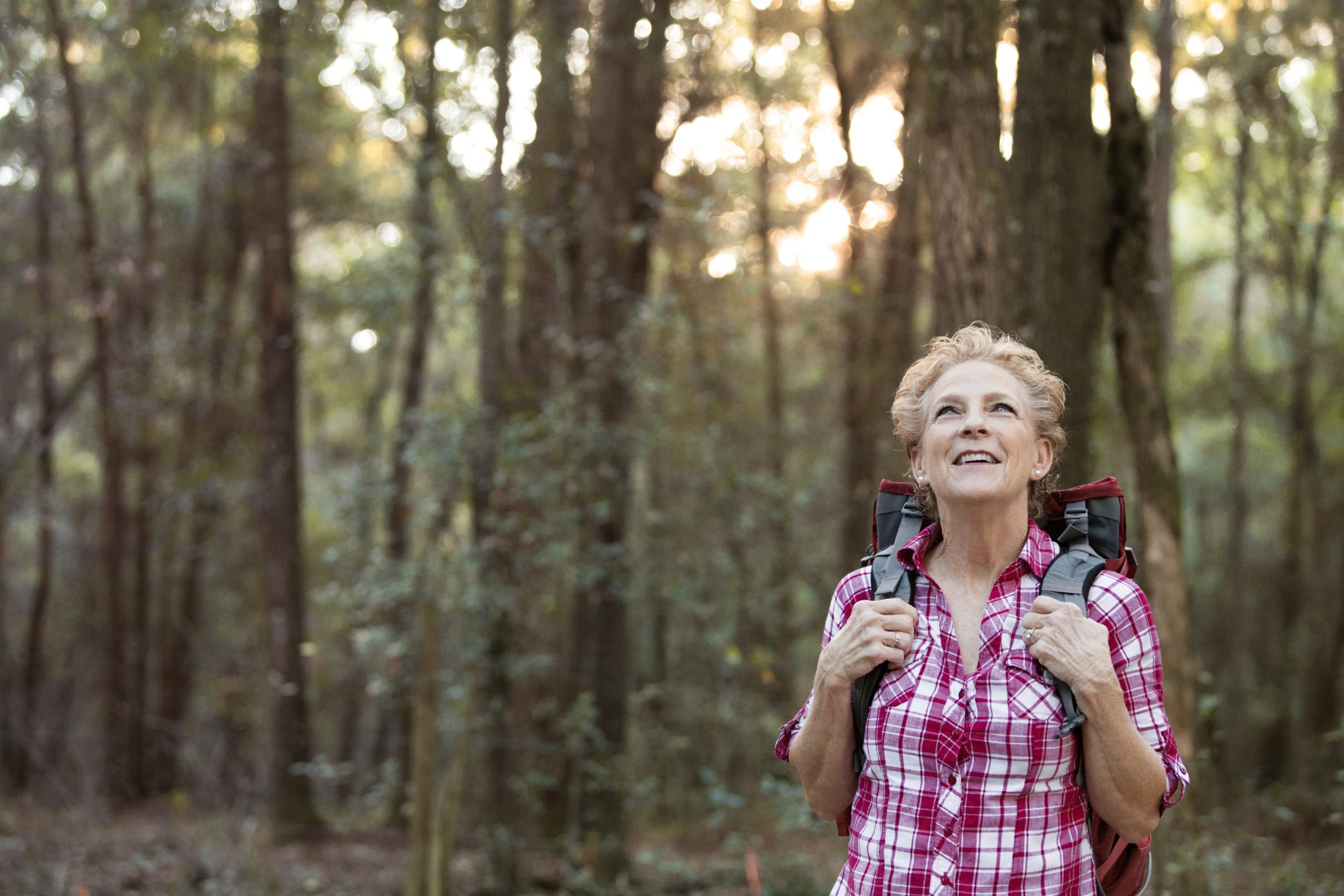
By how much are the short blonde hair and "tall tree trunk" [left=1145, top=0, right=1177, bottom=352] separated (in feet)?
15.6

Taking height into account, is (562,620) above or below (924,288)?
below

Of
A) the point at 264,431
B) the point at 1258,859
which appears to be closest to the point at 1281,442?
the point at 1258,859

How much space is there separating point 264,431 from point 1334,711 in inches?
488

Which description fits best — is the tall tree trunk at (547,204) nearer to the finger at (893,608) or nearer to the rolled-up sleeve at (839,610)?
the rolled-up sleeve at (839,610)

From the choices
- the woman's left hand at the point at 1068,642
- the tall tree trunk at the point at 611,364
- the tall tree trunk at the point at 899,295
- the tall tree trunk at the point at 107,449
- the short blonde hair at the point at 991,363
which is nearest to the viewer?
the woman's left hand at the point at 1068,642

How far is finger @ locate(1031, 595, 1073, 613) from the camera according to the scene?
6.93 ft

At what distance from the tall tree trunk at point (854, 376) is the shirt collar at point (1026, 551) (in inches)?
295

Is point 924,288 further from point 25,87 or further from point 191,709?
point 191,709

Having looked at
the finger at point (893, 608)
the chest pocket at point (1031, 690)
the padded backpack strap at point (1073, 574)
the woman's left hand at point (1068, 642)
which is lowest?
the chest pocket at point (1031, 690)

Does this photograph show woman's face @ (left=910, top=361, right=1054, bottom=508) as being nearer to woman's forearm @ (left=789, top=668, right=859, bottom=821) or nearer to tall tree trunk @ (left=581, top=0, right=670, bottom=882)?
woman's forearm @ (left=789, top=668, right=859, bottom=821)

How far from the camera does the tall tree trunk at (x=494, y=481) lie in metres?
7.51

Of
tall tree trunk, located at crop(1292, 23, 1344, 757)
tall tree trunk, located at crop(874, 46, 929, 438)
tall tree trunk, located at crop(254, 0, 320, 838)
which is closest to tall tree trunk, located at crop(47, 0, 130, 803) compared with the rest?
tall tree trunk, located at crop(254, 0, 320, 838)

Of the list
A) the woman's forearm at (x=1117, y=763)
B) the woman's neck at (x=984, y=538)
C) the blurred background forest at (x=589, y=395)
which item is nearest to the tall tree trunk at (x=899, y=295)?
the blurred background forest at (x=589, y=395)

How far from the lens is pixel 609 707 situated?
334 inches
